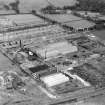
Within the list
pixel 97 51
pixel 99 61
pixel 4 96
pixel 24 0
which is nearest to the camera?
pixel 4 96

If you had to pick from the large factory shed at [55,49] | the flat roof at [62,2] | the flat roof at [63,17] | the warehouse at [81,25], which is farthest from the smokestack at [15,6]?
the large factory shed at [55,49]

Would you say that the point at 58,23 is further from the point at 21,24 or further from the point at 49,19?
the point at 21,24

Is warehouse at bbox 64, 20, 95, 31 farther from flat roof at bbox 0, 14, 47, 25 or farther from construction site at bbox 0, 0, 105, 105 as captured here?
flat roof at bbox 0, 14, 47, 25

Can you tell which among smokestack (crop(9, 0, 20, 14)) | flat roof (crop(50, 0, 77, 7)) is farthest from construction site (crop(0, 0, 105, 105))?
flat roof (crop(50, 0, 77, 7))

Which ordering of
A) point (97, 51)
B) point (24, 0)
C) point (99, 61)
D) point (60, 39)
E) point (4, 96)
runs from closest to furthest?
point (4, 96)
point (99, 61)
point (97, 51)
point (60, 39)
point (24, 0)

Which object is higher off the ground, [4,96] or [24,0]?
[24,0]

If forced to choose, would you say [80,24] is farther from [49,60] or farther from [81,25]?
[49,60]

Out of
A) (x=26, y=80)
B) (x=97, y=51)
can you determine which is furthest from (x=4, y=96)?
(x=97, y=51)

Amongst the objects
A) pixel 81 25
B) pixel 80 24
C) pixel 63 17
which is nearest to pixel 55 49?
pixel 81 25

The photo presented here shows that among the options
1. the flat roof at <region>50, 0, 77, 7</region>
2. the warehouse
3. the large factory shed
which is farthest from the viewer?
the flat roof at <region>50, 0, 77, 7</region>
